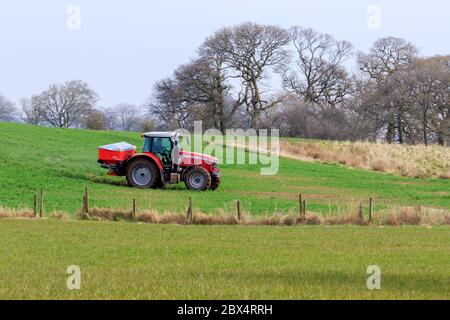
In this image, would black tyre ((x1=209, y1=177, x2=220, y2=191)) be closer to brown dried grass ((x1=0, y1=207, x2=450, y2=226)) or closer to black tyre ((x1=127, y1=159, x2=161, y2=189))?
black tyre ((x1=127, y1=159, x2=161, y2=189))

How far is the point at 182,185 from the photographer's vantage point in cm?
3897

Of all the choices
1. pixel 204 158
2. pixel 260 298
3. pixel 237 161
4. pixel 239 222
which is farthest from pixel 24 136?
pixel 260 298

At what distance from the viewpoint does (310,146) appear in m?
62.1

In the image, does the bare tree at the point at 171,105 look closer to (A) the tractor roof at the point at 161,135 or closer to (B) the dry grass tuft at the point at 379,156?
(B) the dry grass tuft at the point at 379,156

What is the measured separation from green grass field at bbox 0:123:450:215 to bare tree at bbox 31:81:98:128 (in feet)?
126

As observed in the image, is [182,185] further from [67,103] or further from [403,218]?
[67,103]

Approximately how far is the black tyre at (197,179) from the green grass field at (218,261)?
1147 cm

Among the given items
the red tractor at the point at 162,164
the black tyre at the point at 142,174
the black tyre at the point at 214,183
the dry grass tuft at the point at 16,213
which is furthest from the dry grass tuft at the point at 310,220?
the black tyre at the point at 142,174

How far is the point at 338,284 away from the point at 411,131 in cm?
6546

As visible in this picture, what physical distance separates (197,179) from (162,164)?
189cm

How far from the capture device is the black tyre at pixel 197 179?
36.9 m

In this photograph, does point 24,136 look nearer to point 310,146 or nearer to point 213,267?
point 310,146
